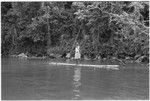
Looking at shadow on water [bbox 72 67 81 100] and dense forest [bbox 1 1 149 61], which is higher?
dense forest [bbox 1 1 149 61]

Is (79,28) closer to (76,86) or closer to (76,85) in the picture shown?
(76,85)

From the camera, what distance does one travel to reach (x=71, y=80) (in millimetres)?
16609

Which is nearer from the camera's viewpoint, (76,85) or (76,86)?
(76,86)

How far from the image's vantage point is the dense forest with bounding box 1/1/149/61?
3042 cm

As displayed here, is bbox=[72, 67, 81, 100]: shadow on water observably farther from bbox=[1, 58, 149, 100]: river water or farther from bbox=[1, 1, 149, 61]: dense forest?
bbox=[1, 1, 149, 61]: dense forest

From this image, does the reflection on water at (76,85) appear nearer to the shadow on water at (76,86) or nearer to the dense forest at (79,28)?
the shadow on water at (76,86)

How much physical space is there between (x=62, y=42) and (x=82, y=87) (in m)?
22.4

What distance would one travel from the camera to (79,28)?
35.8 m

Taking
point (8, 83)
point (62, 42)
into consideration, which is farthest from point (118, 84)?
point (62, 42)

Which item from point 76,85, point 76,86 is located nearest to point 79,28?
point 76,85

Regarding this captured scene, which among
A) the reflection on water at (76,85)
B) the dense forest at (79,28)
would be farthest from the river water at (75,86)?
the dense forest at (79,28)

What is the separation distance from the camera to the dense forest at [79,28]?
30422 mm

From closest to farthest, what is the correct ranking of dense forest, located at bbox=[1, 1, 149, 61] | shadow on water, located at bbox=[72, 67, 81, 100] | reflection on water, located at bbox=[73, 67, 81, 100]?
shadow on water, located at bbox=[72, 67, 81, 100], reflection on water, located at bbox=[73, 67, 81, 100], dense forest, located at bbox=[1, 1, 149, 61]

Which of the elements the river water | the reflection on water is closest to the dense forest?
the river water
